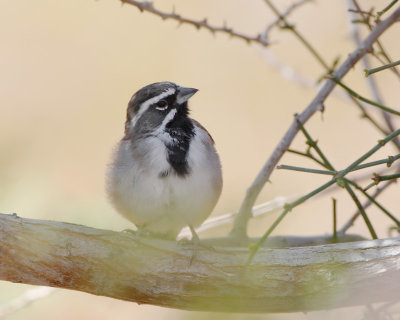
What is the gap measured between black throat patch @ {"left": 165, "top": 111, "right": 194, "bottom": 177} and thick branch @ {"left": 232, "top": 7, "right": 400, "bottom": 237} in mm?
498

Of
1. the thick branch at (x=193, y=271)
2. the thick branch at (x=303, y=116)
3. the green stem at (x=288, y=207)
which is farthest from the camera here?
the thick branch at (x=303, y=116)

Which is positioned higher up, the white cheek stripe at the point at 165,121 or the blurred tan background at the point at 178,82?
the blurred tan background at the point at 178,82

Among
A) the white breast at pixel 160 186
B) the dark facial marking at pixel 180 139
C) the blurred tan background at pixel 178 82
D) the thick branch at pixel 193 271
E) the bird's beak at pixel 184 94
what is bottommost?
the thick branch at pixel 193 271

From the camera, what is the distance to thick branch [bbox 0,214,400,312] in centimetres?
301

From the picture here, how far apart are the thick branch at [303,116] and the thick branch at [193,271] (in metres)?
0.80

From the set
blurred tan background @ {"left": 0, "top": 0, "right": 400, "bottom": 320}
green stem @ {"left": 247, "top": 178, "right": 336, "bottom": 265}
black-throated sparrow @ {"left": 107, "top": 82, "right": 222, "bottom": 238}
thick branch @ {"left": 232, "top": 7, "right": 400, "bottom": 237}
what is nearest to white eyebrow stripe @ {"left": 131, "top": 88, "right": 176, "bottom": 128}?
black-throated sparrow @ {"left": 107, "top": 82, "right": 222, "bottom": 238}

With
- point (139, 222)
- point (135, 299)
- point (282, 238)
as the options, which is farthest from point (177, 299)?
point (282, 238)

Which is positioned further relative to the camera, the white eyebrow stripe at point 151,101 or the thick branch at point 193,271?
the white eyebrow stripe at point 151,101

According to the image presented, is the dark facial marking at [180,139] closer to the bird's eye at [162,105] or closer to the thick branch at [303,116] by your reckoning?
the bird's eye at [162,105]

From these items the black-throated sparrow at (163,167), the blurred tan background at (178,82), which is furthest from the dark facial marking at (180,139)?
the blurred tan background at (178,82)

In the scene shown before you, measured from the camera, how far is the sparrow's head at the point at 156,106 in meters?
3.95

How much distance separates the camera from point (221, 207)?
221 inches

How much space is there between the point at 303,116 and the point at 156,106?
84cm

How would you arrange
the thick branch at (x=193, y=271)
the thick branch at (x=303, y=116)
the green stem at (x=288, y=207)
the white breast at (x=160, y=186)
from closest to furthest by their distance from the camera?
the green stem at (x=288, y=207) → the thick branch at (x=193, y=271) → the thick branch at (x=303, y=116) → the white breast at (x=160, y=186)
